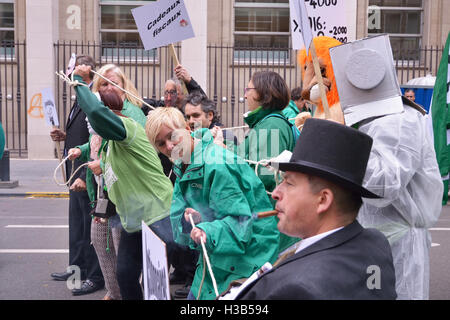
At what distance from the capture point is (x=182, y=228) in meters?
3.66

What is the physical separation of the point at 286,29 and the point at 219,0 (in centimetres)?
229

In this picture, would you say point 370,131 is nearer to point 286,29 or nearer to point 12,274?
point 12,274

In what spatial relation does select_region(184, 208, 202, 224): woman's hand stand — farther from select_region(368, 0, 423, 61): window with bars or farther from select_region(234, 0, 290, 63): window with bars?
select_region(368, 0, 423, 61): window with bars

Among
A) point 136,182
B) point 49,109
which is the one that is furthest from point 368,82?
point 49,109

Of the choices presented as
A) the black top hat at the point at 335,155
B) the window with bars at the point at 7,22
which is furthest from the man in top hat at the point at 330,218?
the window with bars at the point at 7,22

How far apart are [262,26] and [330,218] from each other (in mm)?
18244

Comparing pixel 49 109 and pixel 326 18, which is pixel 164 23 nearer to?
pixel 49 109

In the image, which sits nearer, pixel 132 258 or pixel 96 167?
pixel 132 258

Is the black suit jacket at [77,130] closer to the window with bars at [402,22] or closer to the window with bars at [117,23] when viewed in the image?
the window with bars at [117,23]

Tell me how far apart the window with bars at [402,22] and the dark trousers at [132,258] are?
55.5 feet

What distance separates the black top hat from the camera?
2.17 metres

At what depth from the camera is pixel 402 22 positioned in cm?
2027

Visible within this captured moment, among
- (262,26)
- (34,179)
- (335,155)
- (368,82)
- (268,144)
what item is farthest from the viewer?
(262,26)
